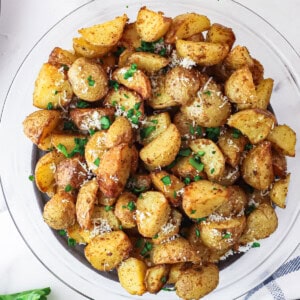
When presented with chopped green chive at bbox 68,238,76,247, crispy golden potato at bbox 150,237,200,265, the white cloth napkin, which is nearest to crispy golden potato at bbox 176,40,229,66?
crispy golden potato at bbox 150,237,200,265

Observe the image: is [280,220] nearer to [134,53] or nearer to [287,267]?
[287,267]

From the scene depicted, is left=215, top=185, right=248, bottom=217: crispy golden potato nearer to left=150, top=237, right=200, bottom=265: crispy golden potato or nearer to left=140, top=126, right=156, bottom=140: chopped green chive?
left=150, top=237, right=200, bottom=265: crispy golden potato

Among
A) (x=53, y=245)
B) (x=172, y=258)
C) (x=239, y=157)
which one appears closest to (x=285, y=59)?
(x=239, y=157)

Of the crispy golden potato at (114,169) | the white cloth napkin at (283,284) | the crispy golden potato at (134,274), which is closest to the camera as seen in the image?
the crispy golden potato at (114,169)

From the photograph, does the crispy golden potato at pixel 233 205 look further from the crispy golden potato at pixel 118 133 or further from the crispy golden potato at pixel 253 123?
the crispy golden potato at pixel 118 133

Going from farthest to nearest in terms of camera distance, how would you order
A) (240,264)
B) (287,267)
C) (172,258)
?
(287,267) < (240,264) < (172,258)

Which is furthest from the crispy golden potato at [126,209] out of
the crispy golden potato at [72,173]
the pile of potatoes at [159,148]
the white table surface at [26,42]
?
the white table surface at [26,42]

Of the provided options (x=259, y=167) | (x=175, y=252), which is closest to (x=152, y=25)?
(x=259, y=167)
